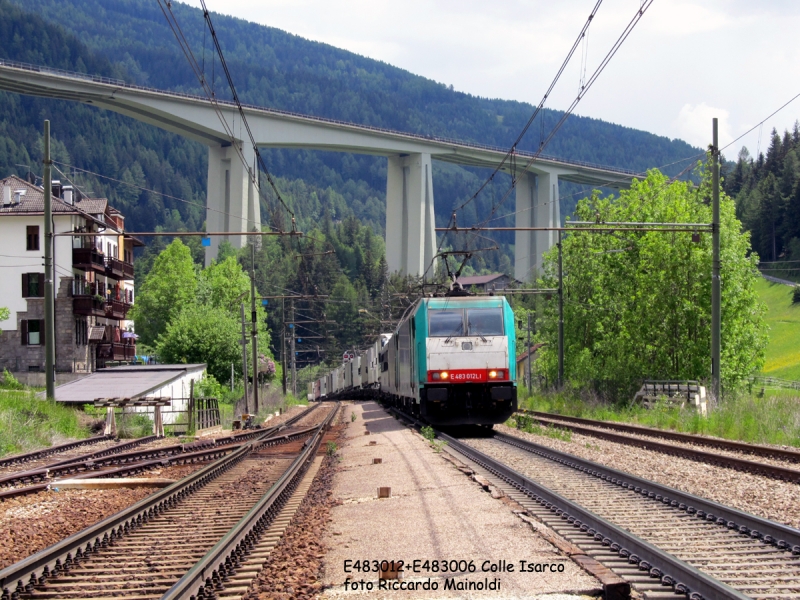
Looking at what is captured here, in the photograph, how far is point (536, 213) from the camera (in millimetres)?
93688

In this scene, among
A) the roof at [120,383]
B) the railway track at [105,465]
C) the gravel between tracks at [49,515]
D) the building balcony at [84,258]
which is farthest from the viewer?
the building balcony at [84,258]

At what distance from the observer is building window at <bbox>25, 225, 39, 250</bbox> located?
160 feet

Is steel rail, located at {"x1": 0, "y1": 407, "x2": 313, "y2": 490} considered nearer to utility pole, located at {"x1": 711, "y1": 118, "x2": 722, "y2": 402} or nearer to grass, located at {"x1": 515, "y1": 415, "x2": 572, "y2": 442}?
grass, located at {"x1": 515, "y1": 415, "x2": 572, "y2": 442}

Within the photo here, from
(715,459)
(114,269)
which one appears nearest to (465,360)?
(715,459)

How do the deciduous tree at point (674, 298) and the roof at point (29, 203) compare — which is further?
the roof at point (29, 203)

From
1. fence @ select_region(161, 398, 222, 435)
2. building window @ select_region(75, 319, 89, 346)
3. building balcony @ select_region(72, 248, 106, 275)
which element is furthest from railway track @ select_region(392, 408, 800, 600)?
building window @ select_region(75, 319, 89, 346)

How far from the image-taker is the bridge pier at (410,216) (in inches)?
3295

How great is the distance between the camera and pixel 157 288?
3221 inches

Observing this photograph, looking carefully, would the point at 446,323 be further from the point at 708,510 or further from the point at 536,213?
the point at 536,213

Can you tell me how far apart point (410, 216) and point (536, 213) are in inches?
644

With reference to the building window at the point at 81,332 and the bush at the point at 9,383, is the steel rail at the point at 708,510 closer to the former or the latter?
the bush at the point at 9,383

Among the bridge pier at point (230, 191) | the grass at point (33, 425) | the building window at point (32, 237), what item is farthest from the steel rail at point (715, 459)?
the bridge pier at point (230, 191)

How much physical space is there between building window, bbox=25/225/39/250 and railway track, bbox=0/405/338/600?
130 feet

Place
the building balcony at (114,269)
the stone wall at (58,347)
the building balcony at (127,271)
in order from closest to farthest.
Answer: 1. the stone wall at (58,347)
2. the building balcony at (114,269)
3. the building balcony at (127,271)
